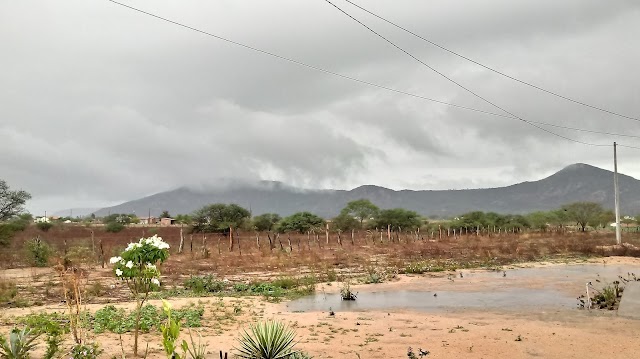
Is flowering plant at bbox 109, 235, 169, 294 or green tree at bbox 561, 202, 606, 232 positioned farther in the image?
green tree at bbox 561, 202, 606, 232

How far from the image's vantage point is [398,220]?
76.6 metres

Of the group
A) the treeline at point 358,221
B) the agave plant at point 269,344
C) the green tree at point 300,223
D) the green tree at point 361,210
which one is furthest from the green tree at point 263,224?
the agave plant at point 269,344

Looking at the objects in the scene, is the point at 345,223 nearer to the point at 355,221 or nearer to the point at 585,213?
the point at 355,221

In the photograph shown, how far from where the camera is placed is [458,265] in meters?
27.5

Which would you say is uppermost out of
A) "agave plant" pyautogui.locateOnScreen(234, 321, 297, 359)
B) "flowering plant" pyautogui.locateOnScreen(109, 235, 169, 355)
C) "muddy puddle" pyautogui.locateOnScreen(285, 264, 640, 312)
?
"flowering plant" pyautogui.locateOnScreen(109, 235, 169, 355)

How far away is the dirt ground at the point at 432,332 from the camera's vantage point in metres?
9.67

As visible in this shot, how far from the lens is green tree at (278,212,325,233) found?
69688 millimetres

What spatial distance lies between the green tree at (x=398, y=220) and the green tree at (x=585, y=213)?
25189mm

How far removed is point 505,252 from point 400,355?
86.9ft

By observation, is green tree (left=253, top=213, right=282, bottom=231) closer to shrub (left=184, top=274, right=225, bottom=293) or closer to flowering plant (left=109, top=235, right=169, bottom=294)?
shrub (left=184, top=274, right=225, bottom=293)

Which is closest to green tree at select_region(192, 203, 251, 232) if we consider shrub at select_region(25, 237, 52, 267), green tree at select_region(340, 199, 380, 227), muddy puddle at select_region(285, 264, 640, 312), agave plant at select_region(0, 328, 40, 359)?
green tree at select_region(340, 199, 380, 227)

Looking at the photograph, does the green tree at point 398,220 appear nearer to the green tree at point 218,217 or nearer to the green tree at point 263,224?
the green tree at point 263,224

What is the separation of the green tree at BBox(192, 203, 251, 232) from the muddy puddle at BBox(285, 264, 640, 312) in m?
47.3

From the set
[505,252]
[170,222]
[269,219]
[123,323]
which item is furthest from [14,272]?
[170,222]
